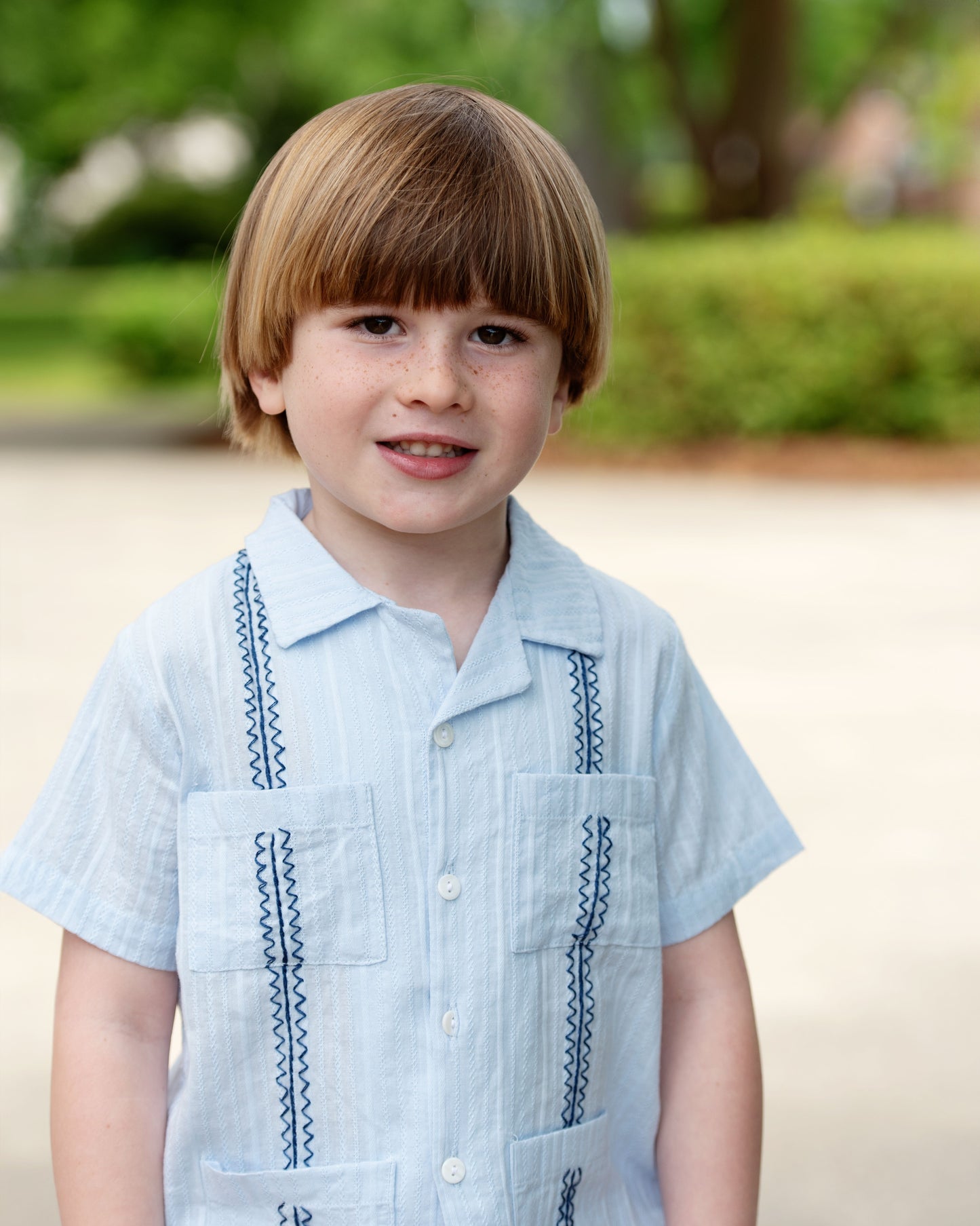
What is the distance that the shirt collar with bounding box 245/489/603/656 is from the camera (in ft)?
4.67

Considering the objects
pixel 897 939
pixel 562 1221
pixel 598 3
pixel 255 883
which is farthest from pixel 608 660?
pixel 598 3

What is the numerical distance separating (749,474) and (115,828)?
959 cm

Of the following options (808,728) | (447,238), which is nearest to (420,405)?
(447,238)

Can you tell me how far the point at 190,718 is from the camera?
1.38 meters

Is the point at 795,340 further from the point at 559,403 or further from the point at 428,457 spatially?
the point at 428,457

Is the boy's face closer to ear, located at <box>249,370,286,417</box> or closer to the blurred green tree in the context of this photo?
ear, located at <box>249,370,286,417</box>

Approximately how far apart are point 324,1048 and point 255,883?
16cm

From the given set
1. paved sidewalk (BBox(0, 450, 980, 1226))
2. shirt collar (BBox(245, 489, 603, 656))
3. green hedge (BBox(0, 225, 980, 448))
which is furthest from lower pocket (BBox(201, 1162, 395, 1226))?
green hedge (BBox(0, 225, 980, 448))

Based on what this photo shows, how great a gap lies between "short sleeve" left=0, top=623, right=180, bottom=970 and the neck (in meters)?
0.22

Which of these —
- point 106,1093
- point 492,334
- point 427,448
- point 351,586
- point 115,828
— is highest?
point 492,334

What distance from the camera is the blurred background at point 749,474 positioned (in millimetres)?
3133

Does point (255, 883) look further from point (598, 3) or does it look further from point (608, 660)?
point (598, 3)

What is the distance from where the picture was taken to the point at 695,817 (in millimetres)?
1524

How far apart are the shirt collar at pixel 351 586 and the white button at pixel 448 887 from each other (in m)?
0.24
